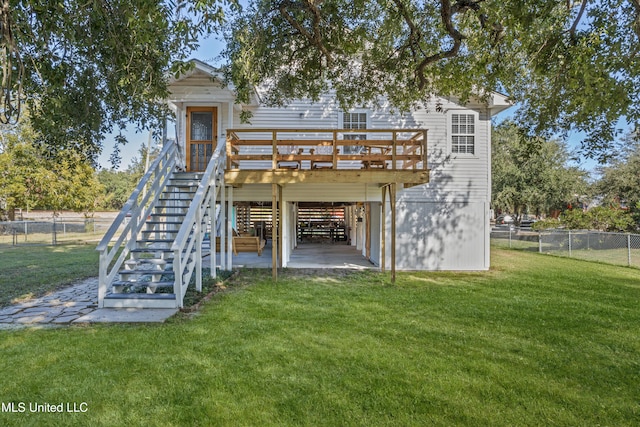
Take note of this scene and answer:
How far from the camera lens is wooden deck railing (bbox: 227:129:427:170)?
8.54 meters

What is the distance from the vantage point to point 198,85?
9.17 meters

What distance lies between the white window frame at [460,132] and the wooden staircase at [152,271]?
7.35 m

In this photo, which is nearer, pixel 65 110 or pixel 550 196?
pixel 65 110

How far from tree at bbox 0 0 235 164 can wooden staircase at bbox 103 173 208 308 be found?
6.35 feet

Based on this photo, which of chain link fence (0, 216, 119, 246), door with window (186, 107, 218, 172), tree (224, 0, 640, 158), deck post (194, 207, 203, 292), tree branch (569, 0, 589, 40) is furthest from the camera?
chain link fence (0, 216, 119, 246)

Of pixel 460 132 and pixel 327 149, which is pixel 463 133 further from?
pixel 327 149

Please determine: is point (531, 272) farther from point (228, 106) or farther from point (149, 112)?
point (149, 112)

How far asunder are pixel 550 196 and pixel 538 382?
23251mm

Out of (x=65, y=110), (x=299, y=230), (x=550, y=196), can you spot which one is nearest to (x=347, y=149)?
(x=65, y=110)

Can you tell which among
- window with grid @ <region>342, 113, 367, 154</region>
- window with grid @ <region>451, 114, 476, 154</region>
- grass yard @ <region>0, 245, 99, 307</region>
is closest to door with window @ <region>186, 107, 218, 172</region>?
grass yard @ <region>0, 245, 99, 307</region>

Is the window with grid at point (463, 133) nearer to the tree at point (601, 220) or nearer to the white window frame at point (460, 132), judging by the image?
the white window frame at point (460, 132)

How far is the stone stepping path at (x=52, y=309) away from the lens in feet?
17.4

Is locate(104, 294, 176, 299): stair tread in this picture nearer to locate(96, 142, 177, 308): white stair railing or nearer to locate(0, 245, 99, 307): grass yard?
locate(96, 142, 177, 308): white stair railing

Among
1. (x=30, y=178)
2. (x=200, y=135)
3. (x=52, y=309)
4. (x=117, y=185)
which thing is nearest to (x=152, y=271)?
(x=52, y=309)
